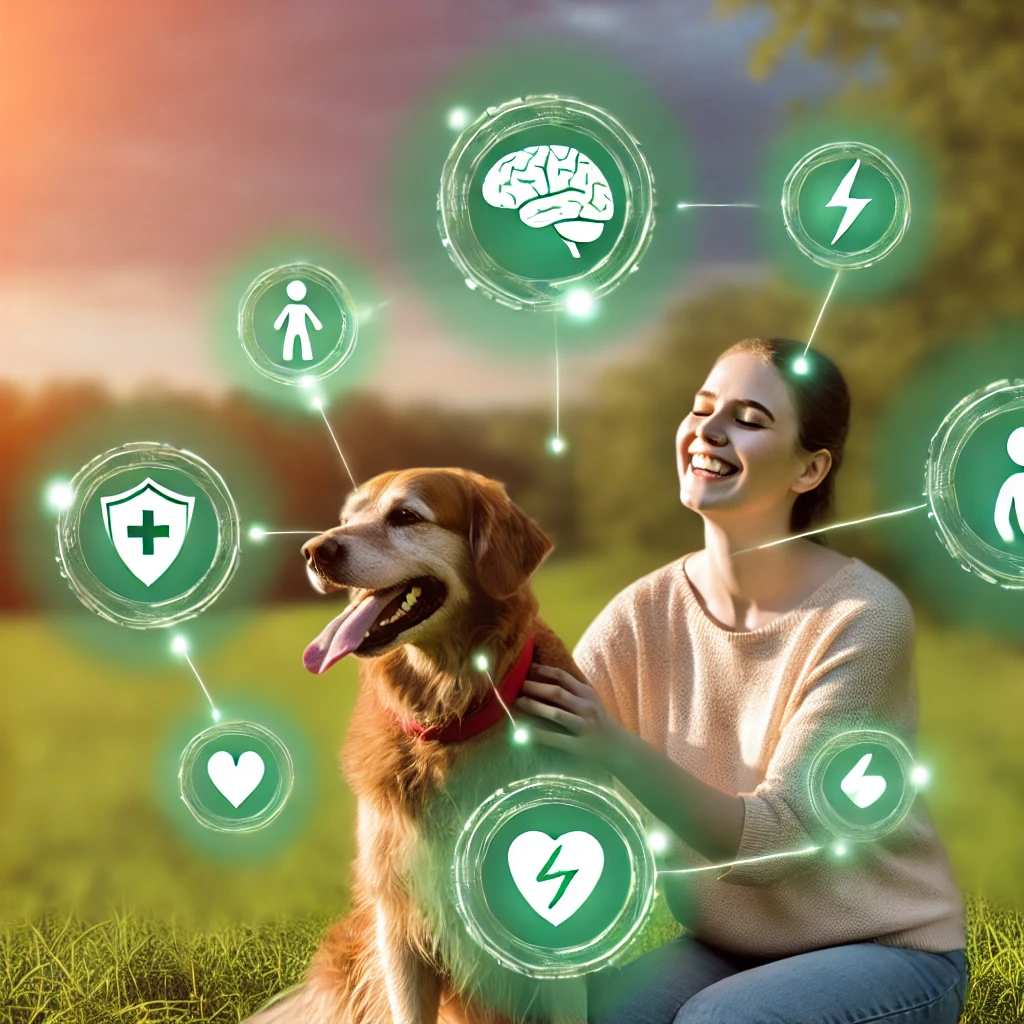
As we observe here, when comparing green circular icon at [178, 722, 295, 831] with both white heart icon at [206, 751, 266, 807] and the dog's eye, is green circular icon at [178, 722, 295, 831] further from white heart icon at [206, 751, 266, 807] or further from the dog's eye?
the dog's eye

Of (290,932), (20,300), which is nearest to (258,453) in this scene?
(20,300)

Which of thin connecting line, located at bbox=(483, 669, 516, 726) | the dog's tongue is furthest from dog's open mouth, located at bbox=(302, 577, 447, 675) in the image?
thin connecting line, located at bbox=(483, 669, 516, 726)

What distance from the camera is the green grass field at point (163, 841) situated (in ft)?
6.58

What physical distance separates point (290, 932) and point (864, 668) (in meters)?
1.13

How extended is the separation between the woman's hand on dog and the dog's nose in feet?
1.10

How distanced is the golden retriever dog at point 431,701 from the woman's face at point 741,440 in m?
0.26

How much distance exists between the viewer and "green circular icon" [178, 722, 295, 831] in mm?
1680

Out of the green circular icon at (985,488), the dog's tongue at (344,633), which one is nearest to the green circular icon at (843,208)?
the green circular icon at (985,488)

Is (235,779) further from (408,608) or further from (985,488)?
(985,488)

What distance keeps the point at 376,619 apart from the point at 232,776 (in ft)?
1.26

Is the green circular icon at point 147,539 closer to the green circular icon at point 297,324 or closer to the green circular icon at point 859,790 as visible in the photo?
the green circular icon at point 297,324

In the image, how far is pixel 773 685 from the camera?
5.54 ft

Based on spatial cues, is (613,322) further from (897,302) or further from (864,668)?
(864,668)

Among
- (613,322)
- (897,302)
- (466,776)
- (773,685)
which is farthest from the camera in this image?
(897,302)
